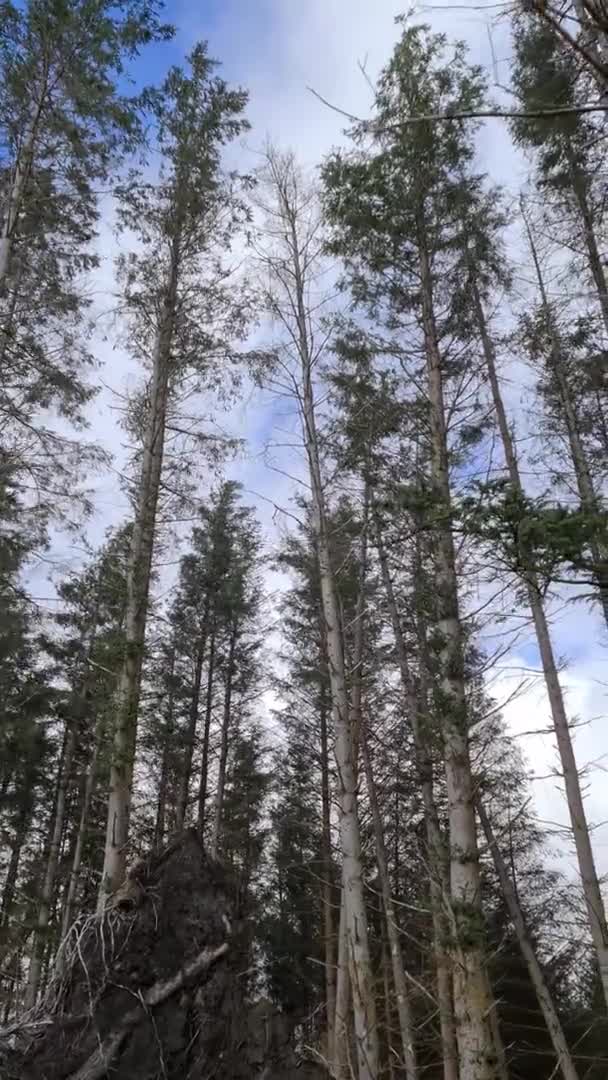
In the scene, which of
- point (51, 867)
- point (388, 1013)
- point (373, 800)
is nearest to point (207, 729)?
point (51, 867)

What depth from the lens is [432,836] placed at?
18.4 ft

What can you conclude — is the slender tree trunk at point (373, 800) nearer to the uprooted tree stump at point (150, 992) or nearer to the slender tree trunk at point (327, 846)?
the slender tree trunk at point (327, 846)

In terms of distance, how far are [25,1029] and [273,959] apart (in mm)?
13862

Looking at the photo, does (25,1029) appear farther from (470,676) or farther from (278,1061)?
(278,1061)

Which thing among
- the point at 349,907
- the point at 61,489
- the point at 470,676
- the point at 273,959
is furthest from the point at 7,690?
the point at 273,959

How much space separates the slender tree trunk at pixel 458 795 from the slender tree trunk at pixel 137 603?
236 cm

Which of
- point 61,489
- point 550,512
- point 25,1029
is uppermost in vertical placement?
point 61,489

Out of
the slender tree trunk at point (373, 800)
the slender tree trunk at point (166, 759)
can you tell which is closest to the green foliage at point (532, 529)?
the slender tree trunk at point (373, 800)

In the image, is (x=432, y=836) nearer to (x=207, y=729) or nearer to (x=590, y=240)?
(x=590, y=240)

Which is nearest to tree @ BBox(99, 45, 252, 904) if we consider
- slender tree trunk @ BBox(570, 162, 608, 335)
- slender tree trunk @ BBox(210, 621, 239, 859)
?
slender tree trunk @ BBox(570, 162, 608, 335)

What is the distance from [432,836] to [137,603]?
3329 millimetres

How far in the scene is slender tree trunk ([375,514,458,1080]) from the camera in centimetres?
468

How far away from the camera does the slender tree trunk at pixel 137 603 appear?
5.54 metres

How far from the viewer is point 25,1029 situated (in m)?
3.64
